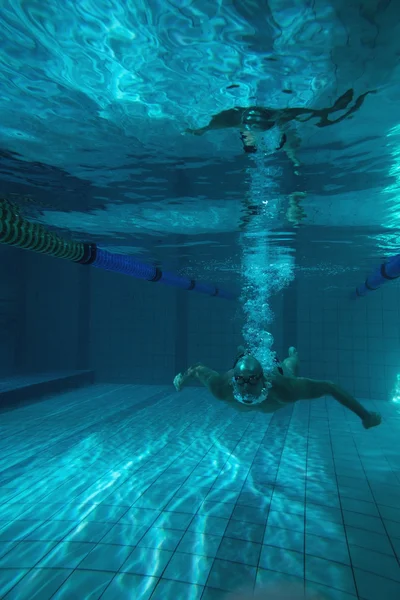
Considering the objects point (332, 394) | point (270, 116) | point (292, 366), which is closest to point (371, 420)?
point (332, 394)

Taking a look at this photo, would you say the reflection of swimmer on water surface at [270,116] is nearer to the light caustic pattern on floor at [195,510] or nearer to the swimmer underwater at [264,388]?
the swimmer underwater at [264,388]

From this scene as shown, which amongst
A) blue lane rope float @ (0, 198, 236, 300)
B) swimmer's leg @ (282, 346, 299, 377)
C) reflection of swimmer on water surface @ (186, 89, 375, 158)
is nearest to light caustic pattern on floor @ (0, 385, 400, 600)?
swimmer's leg @ (282, 346, 299, 377)

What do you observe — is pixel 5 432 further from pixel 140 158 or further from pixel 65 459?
pixel 140 158

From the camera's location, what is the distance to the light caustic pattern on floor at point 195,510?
12.3 ft

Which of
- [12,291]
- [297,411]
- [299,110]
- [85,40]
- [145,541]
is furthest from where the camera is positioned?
[12,291]

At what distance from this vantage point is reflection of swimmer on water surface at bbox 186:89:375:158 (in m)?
4.75

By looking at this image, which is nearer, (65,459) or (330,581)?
(330,581)

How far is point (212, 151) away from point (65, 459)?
6984 millimetres

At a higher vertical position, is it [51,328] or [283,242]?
[283,242]

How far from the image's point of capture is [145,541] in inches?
174

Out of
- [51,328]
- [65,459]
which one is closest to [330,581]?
[65,459]

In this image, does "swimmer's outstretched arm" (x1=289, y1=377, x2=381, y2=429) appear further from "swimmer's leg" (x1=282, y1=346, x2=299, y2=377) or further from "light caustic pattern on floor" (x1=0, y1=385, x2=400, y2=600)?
"swimmer's leg" (x1=282, y1=346, x2=299, y2=377)

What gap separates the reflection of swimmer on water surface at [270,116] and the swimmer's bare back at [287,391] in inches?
149

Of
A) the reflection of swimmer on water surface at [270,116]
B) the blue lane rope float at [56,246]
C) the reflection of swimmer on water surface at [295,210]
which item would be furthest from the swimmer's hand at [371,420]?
the reflection of swimmer on water surface at [295,210]
